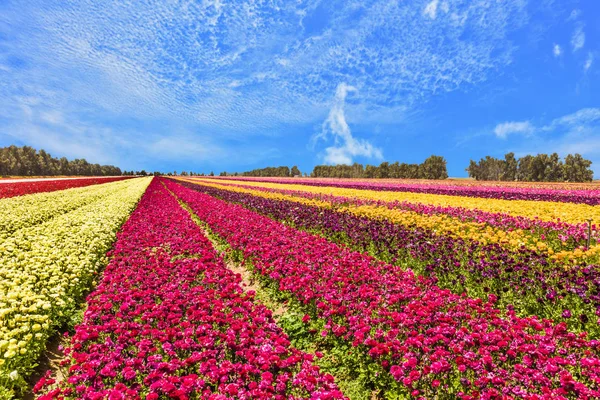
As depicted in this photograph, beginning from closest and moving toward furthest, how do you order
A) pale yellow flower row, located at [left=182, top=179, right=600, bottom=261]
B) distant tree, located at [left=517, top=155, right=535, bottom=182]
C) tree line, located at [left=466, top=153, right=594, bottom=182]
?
1. pale yellow flower row, located at [left=182, top=179, right=600, bottom=261]
2. tree line, located at [left=466, top=153, right=594, bottom=182]
3. distant tree, located at [left=517, top=155, right=535, bottom=182]

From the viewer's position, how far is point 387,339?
423 cm

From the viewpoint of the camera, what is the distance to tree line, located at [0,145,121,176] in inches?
4016

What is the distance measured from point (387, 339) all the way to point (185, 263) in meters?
4.93

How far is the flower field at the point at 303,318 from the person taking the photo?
11.5 feet

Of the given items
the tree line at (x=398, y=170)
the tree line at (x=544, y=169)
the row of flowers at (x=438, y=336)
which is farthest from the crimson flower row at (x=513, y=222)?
the tree line at (x=398, y=170)

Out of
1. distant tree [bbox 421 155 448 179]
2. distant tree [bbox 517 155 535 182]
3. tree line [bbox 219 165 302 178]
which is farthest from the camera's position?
tree line [bbox 219 165 302 178]

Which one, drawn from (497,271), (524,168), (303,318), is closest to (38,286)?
(303,318)

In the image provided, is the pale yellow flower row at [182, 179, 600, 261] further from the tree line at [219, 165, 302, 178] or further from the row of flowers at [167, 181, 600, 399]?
the tree line at [219, 165, 302, 178]

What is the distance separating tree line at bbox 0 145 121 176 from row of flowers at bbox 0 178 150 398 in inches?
4811

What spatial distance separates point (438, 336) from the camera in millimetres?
3941

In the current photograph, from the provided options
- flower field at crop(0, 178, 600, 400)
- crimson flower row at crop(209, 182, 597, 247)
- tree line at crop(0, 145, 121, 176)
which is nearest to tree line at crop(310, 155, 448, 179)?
crimson flower row at crop(209, 182, 597, 247)

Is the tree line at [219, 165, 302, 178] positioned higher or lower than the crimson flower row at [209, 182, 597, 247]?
higher

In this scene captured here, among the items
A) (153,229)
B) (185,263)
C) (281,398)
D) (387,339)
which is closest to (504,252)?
(387,339)

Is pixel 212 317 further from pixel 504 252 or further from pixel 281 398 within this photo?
Result: pixel 504 252
